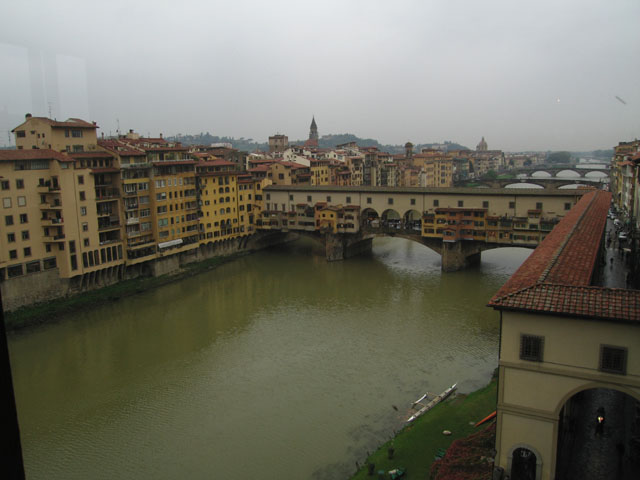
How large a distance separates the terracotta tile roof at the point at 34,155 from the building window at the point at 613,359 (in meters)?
11.9

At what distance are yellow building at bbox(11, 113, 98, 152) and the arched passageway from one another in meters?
12.4

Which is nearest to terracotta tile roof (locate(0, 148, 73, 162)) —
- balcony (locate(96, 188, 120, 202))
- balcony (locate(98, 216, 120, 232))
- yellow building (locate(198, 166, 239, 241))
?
balcony (locate(96, 188, 120, 202))

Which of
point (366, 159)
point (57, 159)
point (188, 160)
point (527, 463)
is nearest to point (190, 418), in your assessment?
point (527, 463)

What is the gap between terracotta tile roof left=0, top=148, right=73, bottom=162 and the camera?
11773 millimetres

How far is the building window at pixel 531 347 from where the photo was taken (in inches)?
201

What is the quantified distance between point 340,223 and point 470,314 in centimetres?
704

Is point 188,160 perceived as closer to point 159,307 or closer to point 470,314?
point 159,307

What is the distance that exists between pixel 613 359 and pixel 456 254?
11617 millimetres

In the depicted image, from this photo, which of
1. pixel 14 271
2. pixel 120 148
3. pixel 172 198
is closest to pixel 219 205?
pixel 172 198

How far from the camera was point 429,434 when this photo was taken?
702cm

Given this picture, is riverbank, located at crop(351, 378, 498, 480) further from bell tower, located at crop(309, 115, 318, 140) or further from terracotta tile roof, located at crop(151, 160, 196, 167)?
bell tower, located at crop(309, 115, 318, 140)

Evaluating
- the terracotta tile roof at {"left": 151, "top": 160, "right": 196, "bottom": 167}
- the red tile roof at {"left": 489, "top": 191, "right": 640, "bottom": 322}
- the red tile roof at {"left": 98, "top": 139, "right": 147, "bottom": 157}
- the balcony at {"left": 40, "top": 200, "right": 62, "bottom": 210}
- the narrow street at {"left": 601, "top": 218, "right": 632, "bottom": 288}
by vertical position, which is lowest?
the narrow street at {"left": 601, "top": 218, "right": 632, "bottom": 288}

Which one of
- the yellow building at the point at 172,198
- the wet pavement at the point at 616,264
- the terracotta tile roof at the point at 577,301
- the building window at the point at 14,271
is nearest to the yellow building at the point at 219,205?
the yellow building at the point at 172,198

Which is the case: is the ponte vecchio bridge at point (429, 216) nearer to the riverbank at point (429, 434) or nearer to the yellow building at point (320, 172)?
the yellow building at point (320, 172)
